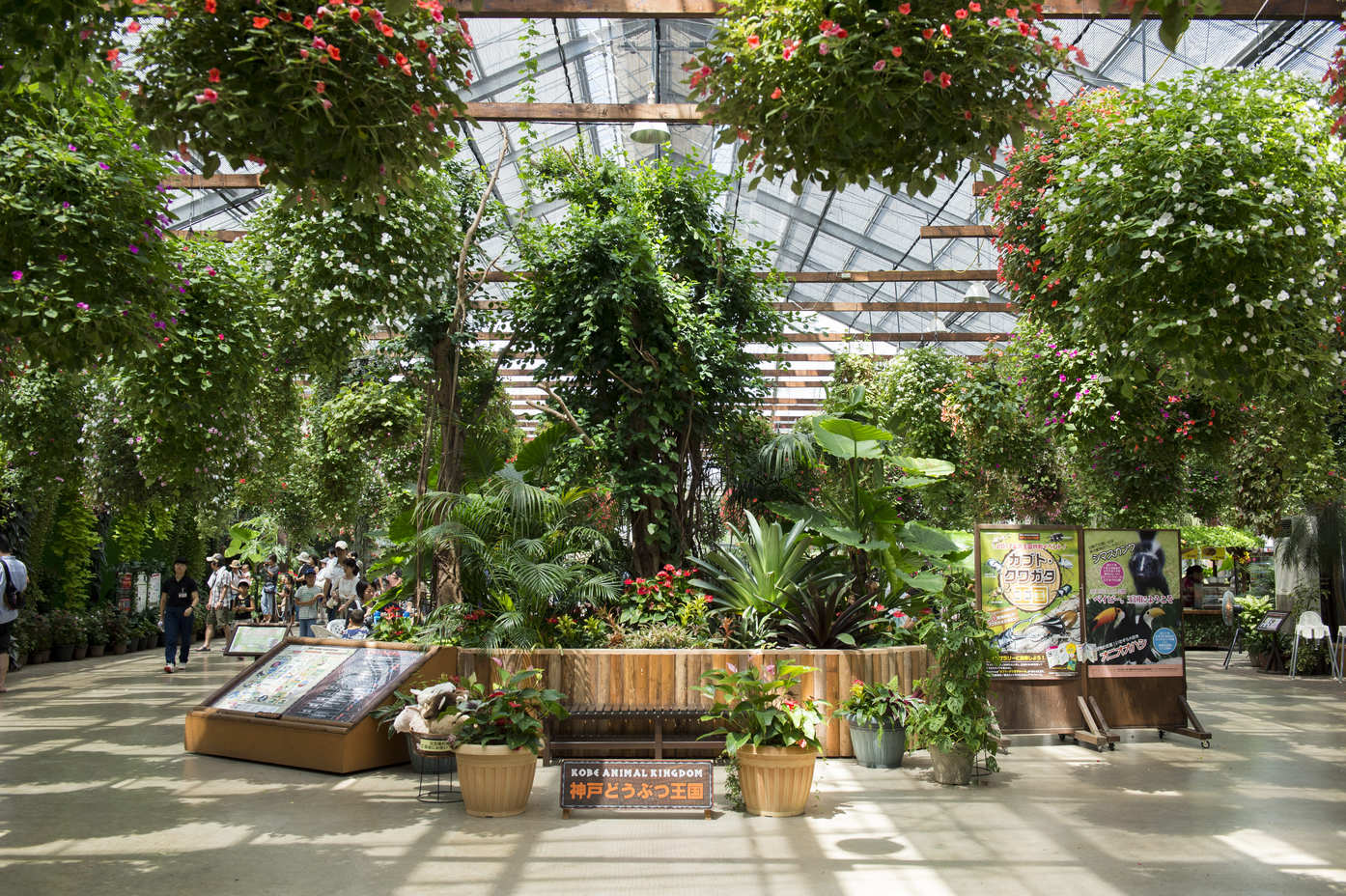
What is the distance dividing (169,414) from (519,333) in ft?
9.72

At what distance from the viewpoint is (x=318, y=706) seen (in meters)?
6.50

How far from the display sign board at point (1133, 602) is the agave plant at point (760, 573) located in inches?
77.1

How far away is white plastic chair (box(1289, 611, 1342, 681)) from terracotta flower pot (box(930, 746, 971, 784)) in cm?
783

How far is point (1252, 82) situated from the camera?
5.00m

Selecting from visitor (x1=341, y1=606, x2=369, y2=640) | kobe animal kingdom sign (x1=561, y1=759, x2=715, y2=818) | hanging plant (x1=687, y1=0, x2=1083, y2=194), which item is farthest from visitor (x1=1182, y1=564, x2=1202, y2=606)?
hanging plant (x1=687, y1=0, x2=1083, y2=194)

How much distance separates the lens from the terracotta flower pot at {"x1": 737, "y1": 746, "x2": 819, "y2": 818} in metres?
5.17

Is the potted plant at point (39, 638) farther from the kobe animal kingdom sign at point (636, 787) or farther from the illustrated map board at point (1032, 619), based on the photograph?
the illustrated map board at point (1032, 619)

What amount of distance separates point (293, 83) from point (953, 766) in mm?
5142

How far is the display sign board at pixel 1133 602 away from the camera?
7.55 m

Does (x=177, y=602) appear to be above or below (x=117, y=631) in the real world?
above

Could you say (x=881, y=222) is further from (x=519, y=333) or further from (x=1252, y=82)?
(x=1252, y=82)

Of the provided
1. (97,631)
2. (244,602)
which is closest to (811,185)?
(97,631)

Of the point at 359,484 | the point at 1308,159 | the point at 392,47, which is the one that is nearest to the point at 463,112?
the point at 392,47

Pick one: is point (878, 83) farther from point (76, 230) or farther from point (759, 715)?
point (76, 230)
